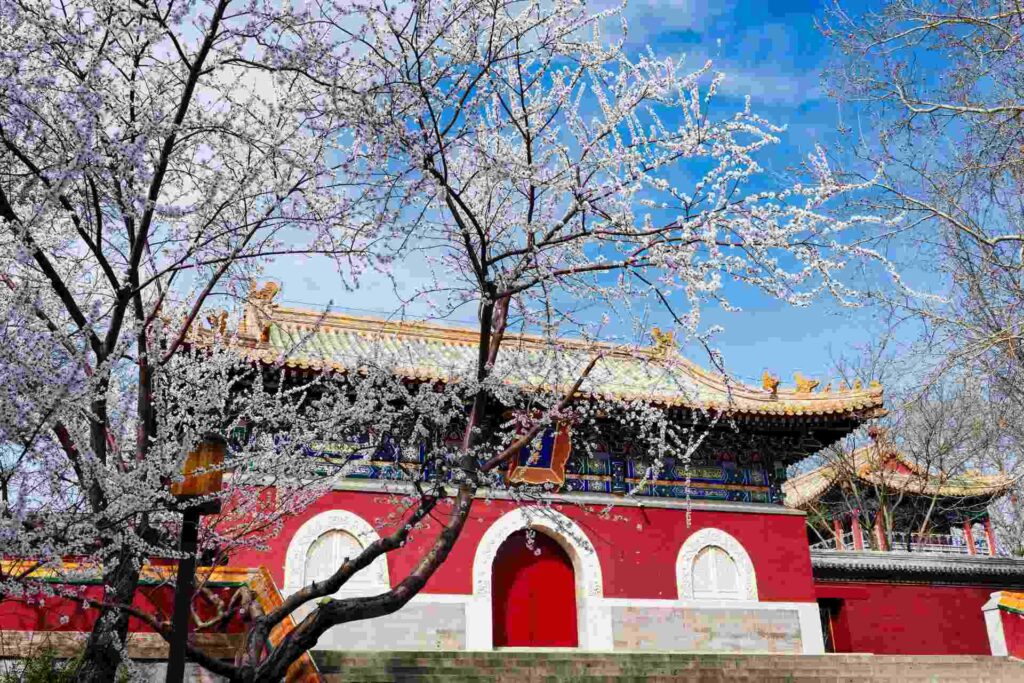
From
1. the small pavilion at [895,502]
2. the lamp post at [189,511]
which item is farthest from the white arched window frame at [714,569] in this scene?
the lamp post at [189,511]

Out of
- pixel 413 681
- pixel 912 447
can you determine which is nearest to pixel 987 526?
pixel 912 447

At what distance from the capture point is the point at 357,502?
12664 millimetres

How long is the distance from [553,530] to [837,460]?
10890mm

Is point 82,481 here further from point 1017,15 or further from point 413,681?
point 1017,15

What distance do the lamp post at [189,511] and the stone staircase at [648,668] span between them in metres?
3.66

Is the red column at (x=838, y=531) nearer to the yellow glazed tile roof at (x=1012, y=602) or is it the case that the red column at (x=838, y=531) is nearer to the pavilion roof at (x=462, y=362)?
the yellow glazed tile roof at (x=1012, y=602)

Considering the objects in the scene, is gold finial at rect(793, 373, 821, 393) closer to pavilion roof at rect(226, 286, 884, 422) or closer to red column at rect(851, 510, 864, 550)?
pavilion roof at rect(226, 286, 884, 422)

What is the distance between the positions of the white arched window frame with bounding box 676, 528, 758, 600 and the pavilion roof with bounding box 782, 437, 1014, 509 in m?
7.48

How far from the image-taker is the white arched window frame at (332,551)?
12.2 m

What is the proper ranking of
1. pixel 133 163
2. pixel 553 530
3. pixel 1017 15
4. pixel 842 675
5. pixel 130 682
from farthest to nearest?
pixel 553 530, pixel 842 675, pixel 1017 15, pixel 130 682, pixel 133 163

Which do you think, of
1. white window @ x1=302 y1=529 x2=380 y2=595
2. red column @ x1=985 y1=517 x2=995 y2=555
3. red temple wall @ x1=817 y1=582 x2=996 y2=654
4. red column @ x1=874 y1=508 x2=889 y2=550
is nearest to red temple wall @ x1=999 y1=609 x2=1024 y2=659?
red temple wall @ x1=817 y1=582 x2=996 y2=654

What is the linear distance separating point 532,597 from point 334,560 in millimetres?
2811

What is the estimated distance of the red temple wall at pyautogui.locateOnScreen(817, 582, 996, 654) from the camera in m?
15.8

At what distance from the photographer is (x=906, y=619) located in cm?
1612
